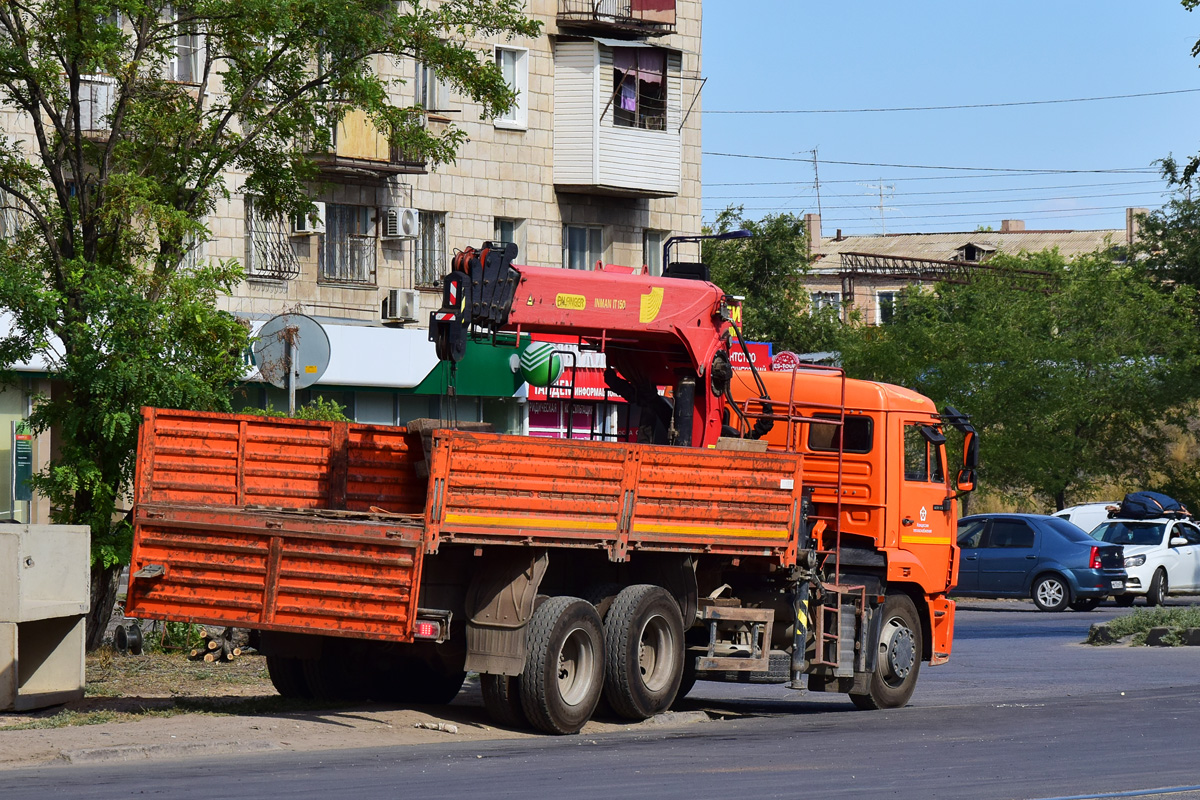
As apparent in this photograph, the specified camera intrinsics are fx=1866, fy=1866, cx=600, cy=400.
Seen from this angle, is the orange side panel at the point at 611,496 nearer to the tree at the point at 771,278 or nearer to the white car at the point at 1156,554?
the white car at the point at 1156,554

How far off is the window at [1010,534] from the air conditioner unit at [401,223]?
12.0m

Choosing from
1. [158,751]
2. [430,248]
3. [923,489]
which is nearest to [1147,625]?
[923,489]

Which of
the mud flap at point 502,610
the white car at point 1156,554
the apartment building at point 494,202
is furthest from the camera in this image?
the apartment building at point 494,202

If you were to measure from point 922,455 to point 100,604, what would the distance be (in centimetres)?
797

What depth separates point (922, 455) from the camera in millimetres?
17000

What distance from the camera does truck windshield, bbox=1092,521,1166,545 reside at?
3309 cm

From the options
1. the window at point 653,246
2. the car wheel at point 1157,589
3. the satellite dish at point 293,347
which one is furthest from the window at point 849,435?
the window at point 653,246

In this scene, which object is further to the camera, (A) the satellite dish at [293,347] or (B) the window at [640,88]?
(B) the window at [640,88]

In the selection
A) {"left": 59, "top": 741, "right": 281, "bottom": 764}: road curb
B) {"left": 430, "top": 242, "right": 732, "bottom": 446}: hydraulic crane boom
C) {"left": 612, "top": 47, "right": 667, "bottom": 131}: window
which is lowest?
{"left": 59, "top": 741, "right": 281, "bottom": 764}: road curb

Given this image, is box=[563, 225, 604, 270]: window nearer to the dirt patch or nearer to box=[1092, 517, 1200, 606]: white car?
box=[1092, 517, 1200, 606]: white car

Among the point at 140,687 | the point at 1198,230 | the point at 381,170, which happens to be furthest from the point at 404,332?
the point at 1198,230

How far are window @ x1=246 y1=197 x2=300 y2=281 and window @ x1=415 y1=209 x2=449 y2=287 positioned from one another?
3006 millimetres

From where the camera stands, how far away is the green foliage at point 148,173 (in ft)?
54.5

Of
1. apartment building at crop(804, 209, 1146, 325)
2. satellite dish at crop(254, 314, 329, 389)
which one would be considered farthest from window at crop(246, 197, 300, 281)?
apartment building at crop(804, 209, 1146, 325)
